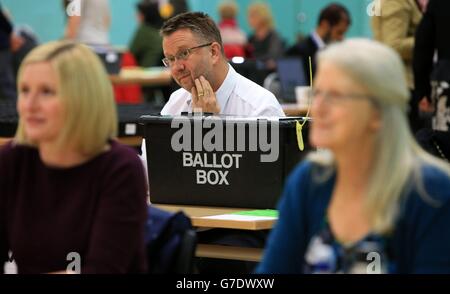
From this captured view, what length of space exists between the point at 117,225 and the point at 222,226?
1.13 meters

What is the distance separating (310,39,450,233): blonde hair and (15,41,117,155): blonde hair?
2.24 ft

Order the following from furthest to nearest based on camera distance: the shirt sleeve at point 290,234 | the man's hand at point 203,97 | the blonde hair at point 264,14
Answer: the blonde hair at point 264,14 → the man's hand at point 203,97 → the shirt sleeve at point 290,234

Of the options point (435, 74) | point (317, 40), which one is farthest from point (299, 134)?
point (317, 40)

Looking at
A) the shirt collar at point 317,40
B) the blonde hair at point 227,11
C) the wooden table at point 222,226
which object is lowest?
the wooden table at point 222,226

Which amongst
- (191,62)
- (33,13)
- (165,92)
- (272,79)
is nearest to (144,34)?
(165,92)

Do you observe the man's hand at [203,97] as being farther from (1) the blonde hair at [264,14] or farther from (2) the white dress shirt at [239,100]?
(1) the blonde hair at [264,14]

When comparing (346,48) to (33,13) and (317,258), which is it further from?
(33,13)

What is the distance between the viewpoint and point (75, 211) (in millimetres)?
2840

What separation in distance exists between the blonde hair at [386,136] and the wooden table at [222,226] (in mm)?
1432

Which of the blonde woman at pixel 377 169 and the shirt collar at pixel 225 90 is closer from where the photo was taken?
the blonde woman at pixel 377 169

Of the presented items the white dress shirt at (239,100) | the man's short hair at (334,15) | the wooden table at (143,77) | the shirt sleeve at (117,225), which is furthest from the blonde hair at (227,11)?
the shirt sleeve at (117,225)

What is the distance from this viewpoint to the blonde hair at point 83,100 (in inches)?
110

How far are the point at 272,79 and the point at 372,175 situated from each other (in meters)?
7.53

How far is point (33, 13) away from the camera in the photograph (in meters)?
16.1
